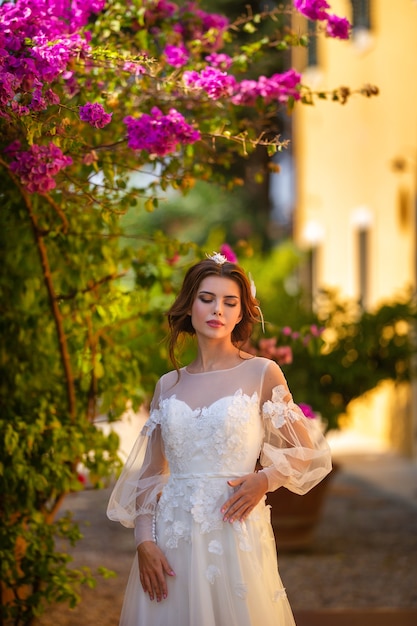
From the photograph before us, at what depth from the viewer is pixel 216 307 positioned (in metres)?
3.14

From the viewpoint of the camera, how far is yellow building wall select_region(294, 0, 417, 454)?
38.5 ft

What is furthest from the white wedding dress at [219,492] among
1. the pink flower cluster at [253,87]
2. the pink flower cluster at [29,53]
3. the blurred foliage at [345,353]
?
the blurred foliage at [345,353]

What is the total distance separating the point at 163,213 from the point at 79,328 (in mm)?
22486

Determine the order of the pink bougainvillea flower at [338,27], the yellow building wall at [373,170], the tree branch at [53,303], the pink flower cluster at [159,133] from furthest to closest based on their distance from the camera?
the yellow building wall at [373,170] → the pink bougainvillea flower at [338,27] → the tree branch at [53,303] → the pink flower cluster at [159,133]

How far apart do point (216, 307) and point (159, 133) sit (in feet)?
3.18

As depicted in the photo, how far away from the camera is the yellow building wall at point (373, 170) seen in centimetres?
1175

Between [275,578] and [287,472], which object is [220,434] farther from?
[275,578]

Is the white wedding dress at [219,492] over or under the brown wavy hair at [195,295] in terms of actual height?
under

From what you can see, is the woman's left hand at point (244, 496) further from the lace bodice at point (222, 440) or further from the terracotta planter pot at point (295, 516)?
the terracotta planter pot at point (295, 516)

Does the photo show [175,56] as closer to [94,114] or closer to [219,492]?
[94,114]

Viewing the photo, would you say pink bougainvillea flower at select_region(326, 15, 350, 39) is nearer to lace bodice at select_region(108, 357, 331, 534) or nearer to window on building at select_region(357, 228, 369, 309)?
lace bodice at select_region(108, 357, 331, 534)

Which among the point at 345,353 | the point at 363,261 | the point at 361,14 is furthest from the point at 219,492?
the point at 363,261

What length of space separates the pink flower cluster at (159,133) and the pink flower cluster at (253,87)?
0.16m

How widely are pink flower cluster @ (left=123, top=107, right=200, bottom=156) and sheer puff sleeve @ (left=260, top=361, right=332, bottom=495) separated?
1.10 meters
